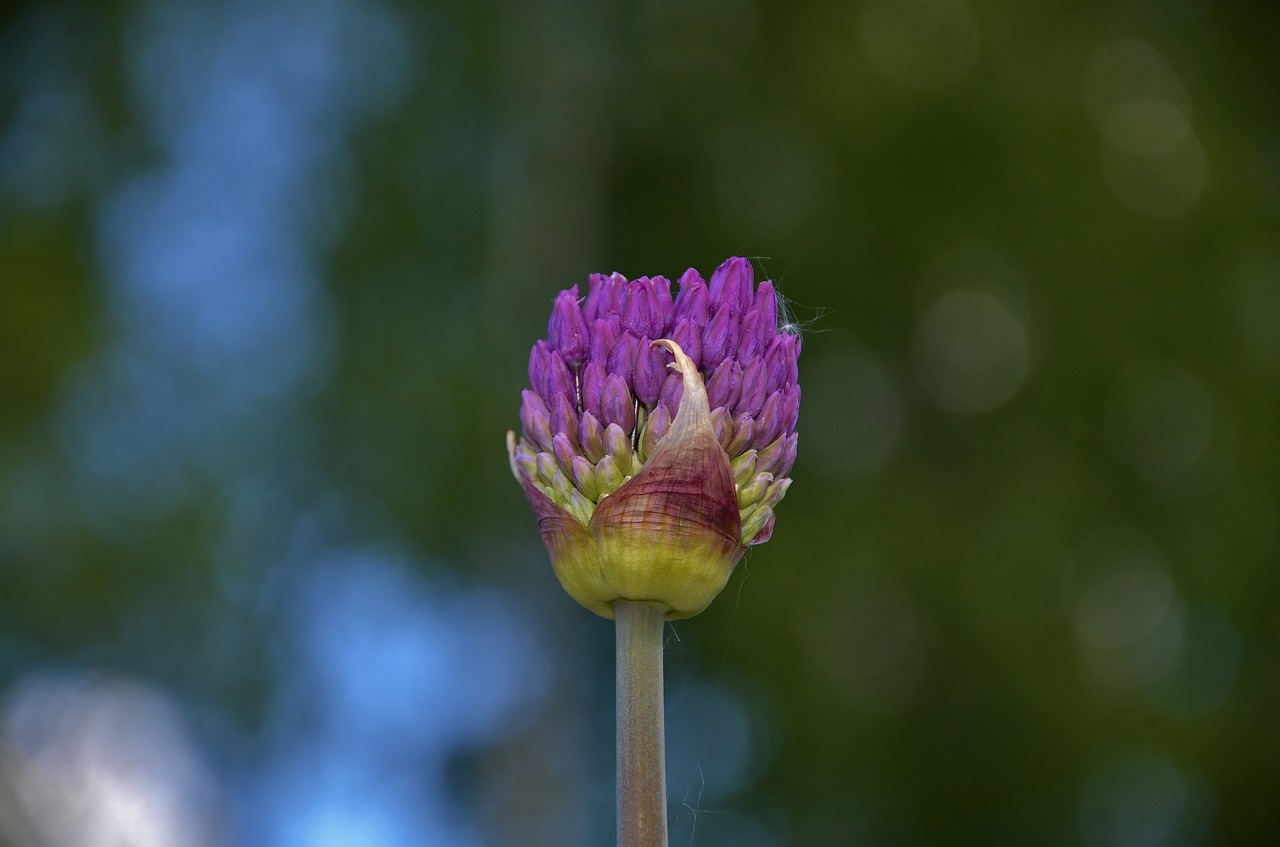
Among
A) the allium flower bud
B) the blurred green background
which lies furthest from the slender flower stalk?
the blurred green background

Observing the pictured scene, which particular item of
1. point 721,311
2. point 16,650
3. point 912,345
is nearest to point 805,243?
point 912,345

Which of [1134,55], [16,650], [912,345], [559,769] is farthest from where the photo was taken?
[1134,55]

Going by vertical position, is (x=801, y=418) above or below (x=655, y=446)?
above

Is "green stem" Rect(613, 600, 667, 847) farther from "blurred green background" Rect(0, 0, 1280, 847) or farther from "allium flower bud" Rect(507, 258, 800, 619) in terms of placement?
"blurred green background" Rect(0, 0, 1280, 847)

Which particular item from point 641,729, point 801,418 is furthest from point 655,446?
point 801,418

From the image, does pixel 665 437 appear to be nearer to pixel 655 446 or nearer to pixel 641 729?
pixel 655 446

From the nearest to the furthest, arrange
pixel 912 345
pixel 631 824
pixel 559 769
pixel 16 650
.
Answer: pixel 631 824, pixel 16 650, pixel 559 769, pixel 912 345

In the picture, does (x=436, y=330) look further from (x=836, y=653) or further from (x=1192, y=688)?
(x=1192, y=688)
